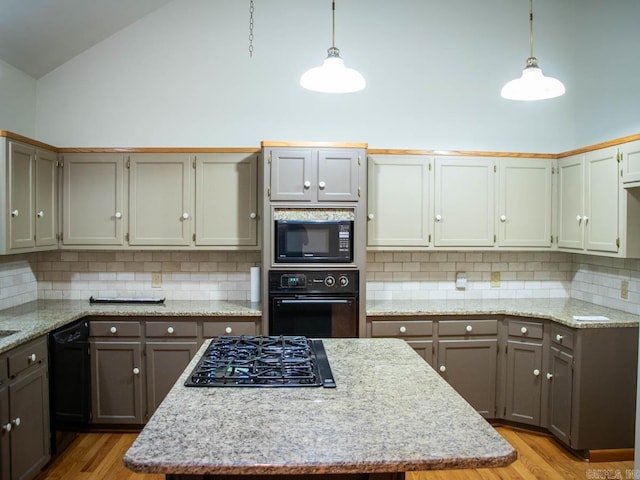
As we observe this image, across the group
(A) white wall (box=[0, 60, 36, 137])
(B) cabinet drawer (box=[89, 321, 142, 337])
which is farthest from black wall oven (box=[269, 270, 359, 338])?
(A) white wall (box=[0, 60, 36, 137])

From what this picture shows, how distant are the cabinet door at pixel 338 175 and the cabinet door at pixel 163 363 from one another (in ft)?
4.92

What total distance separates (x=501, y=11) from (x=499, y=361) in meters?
3.04

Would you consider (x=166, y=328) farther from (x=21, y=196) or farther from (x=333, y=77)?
(x=333, y=77)

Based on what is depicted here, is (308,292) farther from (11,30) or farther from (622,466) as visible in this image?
(11,30)

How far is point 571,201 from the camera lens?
3.49 metres

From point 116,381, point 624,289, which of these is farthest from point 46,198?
point 624,289

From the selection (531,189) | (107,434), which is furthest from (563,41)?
(107,434)

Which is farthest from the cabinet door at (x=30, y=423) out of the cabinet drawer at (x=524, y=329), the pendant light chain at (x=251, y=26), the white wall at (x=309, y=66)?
the cabinet drawer at (x=524, y=329)

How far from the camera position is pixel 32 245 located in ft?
10.3

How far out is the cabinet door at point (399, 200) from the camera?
3.53 m

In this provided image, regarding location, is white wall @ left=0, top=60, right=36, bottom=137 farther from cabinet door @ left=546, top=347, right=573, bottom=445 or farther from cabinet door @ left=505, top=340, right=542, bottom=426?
cabinet door @ left=546, top=347, right=573, bottom=445

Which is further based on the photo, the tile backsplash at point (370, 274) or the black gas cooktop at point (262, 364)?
the tile backsplash at point (370, 274)

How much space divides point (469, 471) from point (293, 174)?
2.33 metres

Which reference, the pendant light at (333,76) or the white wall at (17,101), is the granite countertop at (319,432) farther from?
the white wall at (17,101)
